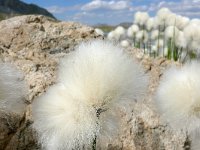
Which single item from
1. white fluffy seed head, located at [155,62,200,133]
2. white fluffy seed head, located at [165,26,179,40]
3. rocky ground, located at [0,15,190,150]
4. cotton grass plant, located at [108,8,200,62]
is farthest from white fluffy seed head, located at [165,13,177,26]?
white fluffy seed head, located at [155,62,200,133]

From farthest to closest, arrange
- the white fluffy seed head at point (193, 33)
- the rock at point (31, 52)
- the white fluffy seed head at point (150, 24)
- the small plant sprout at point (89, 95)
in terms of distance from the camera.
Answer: the white fluffy seed head at point (150, 24), the white fluffy seed head at point (193, 33), the rock at point (31, 52), the small plant sprout at point (89, 95)

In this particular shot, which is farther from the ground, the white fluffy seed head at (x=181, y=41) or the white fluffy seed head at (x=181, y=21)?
the white fluffy seed head at (x=181, y=21)

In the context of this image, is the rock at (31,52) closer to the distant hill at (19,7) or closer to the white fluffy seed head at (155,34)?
the white fluffy seed head at (155,34)

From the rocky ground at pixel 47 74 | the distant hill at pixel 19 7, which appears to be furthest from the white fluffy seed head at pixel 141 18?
the distant hill at pixel 19 7

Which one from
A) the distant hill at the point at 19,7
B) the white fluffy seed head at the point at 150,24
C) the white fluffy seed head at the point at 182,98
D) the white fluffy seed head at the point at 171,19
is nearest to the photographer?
the white fluffy seed head at the point at 182,98

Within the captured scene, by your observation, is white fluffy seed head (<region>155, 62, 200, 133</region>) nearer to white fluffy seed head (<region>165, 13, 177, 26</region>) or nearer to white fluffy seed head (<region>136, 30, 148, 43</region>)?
white fluffy seed head (<region>165, 13, 177, 26</region>)

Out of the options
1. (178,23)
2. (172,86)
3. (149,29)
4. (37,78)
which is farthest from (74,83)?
(149,29)

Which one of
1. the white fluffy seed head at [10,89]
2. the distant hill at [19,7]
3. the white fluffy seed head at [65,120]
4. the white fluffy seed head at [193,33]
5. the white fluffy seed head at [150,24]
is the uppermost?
the white fluffy seed head at [10,89]
